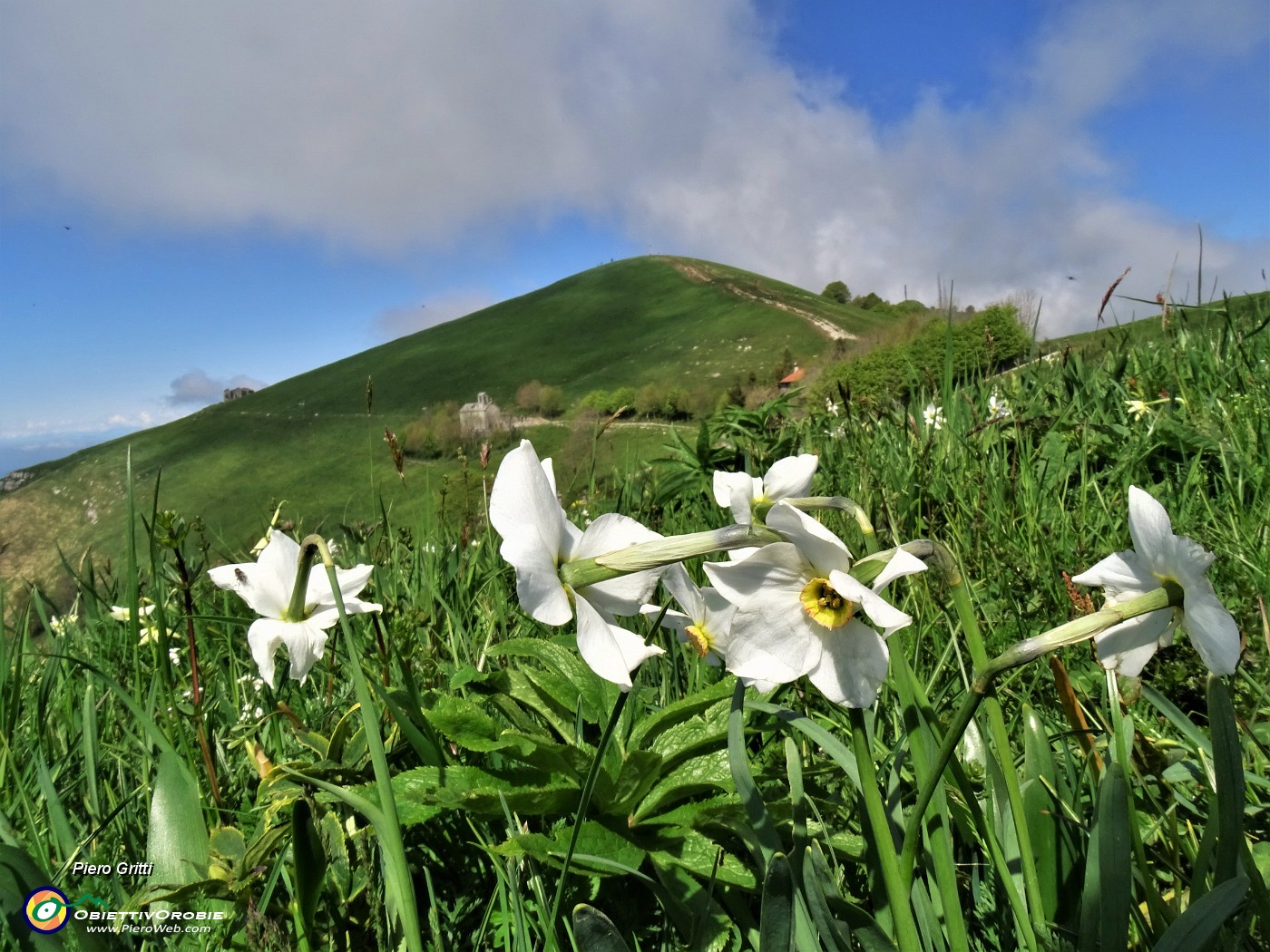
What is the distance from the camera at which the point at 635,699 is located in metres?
2.07

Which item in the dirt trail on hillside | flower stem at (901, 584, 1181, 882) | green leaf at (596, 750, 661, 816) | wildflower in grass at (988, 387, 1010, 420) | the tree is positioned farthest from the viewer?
the tree

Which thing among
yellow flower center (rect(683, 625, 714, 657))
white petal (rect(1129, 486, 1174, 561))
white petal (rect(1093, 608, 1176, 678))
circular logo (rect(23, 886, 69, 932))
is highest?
white petal (rect(1129, 486, 1174, 561))

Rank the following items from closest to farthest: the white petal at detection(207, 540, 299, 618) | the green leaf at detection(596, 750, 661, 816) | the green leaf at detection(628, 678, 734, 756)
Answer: the white petal at detection(207, 540, 299, 618) < the green leaf at detection(596, 750, 661, 816) < the green leaf at detection(628, 678, 734, 756)

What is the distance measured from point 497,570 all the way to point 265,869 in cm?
165

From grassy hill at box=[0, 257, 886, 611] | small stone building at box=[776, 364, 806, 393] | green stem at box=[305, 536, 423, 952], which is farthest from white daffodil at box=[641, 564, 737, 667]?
grassy hill at box=[0, 257, 886, 611]

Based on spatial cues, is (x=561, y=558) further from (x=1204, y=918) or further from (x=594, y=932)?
(x=1204, y=918)

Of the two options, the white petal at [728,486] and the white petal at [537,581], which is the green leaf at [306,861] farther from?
the white petal at [728,486]

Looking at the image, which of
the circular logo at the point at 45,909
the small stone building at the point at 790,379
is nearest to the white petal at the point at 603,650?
the circular logo at the point at 45,909

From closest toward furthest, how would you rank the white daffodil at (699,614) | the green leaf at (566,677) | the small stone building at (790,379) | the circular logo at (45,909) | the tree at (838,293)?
the white daffodil at (699,614), the circular logo at (45,909), the green leaf at (566,677), the small stone building at (790,379), the tree at (838,293)

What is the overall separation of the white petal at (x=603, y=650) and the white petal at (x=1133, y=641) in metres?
0.62

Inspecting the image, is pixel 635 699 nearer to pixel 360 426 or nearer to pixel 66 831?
pixel 66 831

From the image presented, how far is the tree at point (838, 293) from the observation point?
336 feet

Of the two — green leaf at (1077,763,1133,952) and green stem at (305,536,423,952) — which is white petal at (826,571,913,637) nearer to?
green leaf at (1077,763,1133,952)

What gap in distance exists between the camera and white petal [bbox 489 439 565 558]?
37.7 inches
